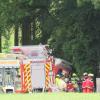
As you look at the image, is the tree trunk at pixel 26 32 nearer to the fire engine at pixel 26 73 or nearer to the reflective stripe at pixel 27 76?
the fire engine at pixel 26 73

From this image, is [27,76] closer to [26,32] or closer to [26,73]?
[26,73]

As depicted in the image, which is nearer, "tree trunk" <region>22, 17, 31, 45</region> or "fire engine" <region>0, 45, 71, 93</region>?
"fire engine" <region>0, 45, 71, 93</region>

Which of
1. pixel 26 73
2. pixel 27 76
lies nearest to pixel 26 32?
pixel 26 73

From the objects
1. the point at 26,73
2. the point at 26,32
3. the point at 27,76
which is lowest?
the point at 27,76

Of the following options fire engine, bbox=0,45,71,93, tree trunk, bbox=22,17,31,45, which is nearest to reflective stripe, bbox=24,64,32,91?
fire engine, bbox=0,45,71,93

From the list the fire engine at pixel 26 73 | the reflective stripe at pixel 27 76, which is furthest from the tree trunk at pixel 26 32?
the reflective stripe at pixel 27 76

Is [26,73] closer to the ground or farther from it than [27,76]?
farther from it

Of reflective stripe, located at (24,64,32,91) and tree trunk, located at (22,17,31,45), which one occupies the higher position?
tree trunk, located at (22,17,31,45)

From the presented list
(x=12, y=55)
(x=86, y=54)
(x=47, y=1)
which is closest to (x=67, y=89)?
(x=12, y=55)

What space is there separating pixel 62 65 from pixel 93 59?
8.00ft

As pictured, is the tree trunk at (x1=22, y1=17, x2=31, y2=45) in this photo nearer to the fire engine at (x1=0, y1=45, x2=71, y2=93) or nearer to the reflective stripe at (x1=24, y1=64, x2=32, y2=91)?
the fire engine at (x1=0, y1=45, x2=71, y2=93)

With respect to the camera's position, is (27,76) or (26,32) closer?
(27,76)

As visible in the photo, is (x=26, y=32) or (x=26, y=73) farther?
(x=26, y=32)

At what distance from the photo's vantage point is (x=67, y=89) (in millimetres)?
31000
